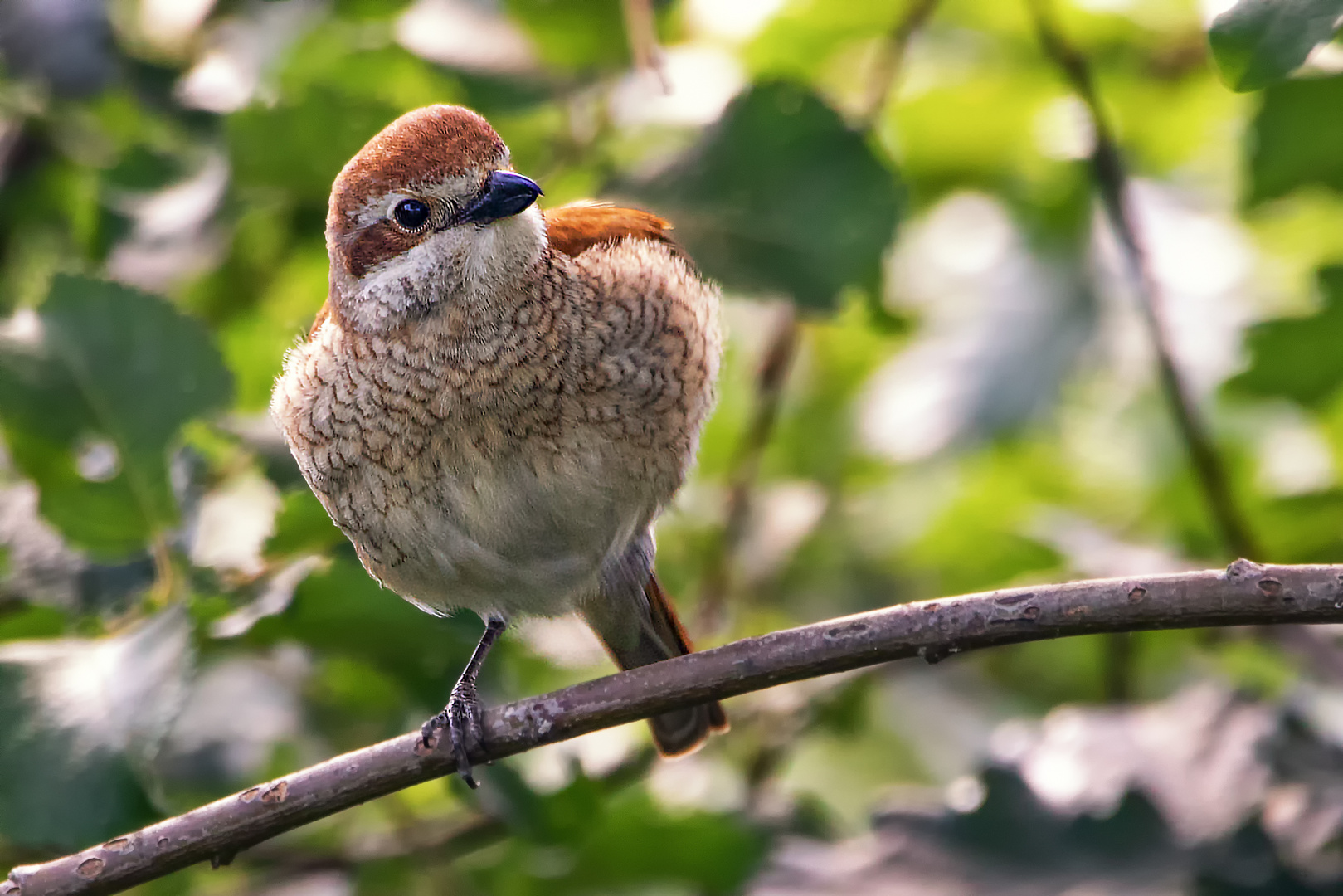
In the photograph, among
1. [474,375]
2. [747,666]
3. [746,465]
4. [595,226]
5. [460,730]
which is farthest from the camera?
[746,465]

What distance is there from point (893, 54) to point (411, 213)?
155 cm

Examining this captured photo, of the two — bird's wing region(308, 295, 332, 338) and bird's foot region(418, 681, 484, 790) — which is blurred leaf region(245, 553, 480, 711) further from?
bird's wing region(308, 295, 332, 338)

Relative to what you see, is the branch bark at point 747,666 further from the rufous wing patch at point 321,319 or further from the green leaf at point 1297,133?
the green leaf at point 1297,133

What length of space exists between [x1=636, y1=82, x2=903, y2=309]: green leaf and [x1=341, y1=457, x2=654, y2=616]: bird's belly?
56 centimetres

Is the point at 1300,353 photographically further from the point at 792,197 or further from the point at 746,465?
the point at 746,465

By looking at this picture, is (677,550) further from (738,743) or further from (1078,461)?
(1078,461)

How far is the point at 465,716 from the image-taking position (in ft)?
8.64

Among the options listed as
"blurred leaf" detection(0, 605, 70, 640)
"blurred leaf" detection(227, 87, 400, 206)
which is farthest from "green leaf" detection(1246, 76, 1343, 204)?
"blurred leaf" detection(0, 605, 70, 640)

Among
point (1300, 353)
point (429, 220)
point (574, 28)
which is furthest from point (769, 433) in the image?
point (429, 220)

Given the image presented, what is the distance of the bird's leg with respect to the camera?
2439mm

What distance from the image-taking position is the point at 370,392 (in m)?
2.62

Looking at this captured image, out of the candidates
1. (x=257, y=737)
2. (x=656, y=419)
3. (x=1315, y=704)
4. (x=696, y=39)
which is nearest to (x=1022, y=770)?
(x=1315, y=704)

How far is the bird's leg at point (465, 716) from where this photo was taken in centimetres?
244

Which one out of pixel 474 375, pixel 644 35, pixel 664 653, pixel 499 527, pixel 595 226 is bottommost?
pixel 664 653
